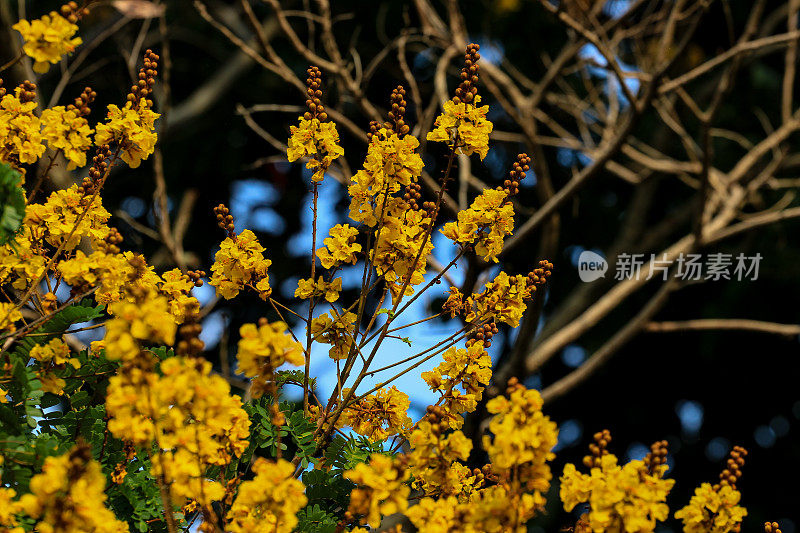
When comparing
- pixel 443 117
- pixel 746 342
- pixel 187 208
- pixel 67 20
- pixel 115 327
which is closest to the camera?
pixel 115 327

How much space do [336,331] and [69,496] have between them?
0.94 metres

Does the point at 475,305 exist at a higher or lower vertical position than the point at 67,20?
lower

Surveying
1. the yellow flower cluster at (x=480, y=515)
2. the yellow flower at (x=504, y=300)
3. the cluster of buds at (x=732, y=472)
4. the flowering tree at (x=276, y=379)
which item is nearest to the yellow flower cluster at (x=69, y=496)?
the flowering tree at (x=276, y=379)

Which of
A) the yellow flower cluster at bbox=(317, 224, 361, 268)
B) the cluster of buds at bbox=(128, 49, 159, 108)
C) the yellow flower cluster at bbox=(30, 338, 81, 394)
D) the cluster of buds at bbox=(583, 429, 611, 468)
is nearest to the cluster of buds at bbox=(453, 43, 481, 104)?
the yellow flower cluster at bbox=(317, 224, 361, 268)

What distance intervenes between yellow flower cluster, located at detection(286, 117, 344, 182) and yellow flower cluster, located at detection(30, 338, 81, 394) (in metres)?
0.73

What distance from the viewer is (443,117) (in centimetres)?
200

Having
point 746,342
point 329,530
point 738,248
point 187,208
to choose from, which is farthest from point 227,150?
point 329,530

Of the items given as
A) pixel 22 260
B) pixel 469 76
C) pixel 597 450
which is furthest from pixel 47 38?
pixel 597 450

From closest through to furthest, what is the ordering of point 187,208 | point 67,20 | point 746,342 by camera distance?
point 67,20 < point 187,208 < point 746,342

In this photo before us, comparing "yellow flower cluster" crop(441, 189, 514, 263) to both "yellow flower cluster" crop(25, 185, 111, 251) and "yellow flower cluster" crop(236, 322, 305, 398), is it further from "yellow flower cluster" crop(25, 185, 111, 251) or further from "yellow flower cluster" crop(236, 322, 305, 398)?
"yellow flower cluster" crop(25, 185, 111, 251)

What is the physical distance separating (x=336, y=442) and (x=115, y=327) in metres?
0.86

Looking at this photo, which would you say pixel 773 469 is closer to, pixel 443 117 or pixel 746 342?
pixel 746 342

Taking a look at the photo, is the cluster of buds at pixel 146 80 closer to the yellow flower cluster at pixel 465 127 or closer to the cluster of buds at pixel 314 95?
the cluster of buds at pixel 314 95

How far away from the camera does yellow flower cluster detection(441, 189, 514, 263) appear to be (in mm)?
2004
